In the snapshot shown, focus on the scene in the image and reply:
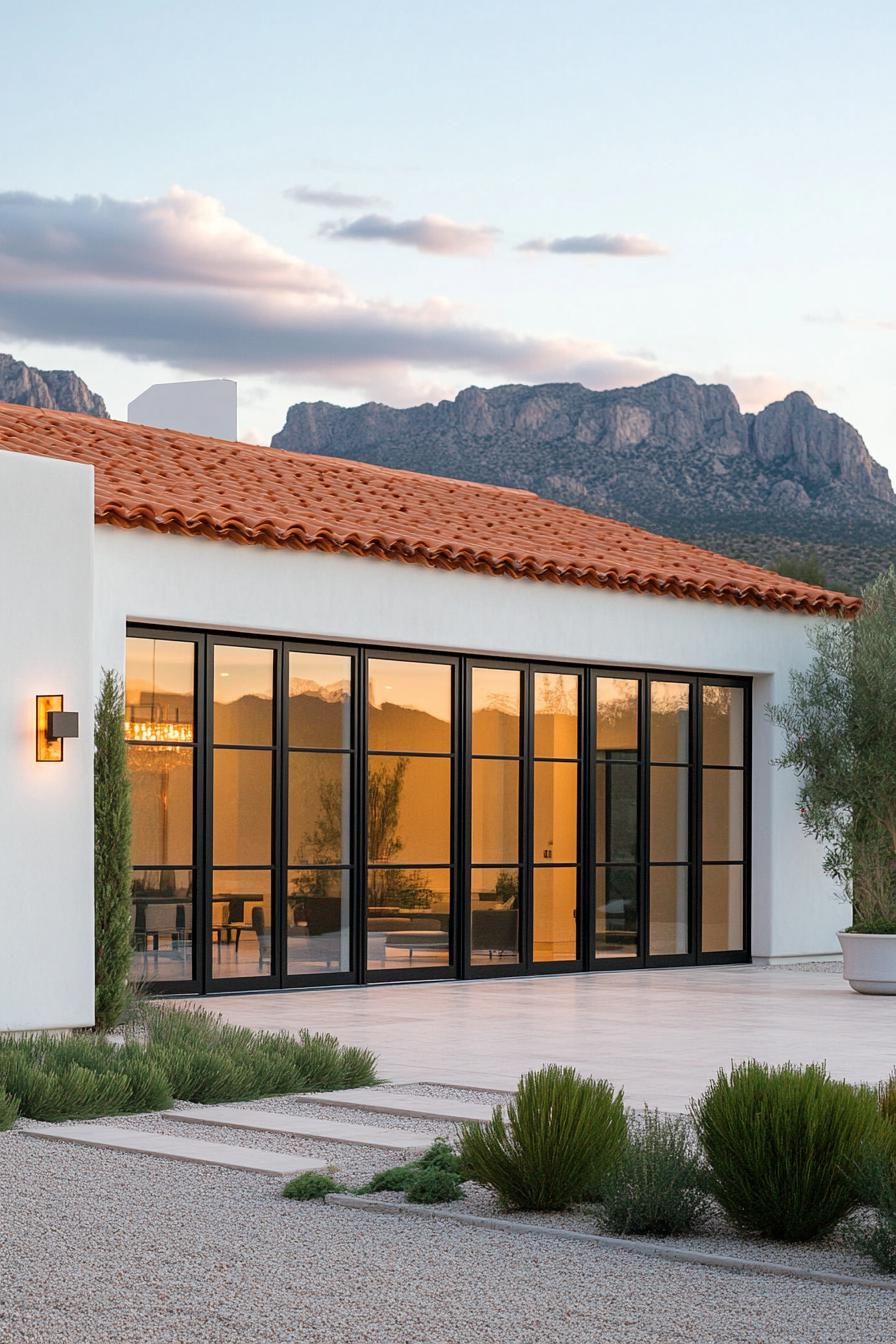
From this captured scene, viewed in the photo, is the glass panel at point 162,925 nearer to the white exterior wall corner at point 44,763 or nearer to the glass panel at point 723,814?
the white exterior wall corner at point 44,763

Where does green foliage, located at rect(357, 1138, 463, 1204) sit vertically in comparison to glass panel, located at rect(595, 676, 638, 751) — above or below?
below

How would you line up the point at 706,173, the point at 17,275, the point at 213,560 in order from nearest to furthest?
the point at 213,560
the point at 706,173
the point at 17,275

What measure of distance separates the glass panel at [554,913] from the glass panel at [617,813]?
0.47 m

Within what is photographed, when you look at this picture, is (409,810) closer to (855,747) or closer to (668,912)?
(668,912)

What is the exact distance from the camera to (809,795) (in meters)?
18.1

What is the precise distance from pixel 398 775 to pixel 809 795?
167 inches

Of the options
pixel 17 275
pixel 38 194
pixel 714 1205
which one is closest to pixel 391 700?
pixel 714 1205

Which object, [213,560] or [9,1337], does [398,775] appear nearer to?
[213,560]

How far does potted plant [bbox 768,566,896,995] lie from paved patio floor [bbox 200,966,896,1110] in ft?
3.60

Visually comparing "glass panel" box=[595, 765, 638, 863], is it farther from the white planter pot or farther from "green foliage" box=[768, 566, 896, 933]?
the white planter pot

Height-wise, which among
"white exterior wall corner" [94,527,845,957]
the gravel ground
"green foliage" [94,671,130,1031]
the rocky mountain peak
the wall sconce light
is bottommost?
the gravel ground

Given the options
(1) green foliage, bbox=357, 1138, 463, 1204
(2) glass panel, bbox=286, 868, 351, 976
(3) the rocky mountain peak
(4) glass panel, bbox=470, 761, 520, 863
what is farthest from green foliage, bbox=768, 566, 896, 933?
(3) the rocky mountain peak

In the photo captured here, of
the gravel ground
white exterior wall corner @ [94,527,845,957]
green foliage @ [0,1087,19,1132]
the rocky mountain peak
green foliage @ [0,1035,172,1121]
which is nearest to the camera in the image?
the gravel ground

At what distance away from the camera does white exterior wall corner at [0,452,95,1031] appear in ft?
39.3
